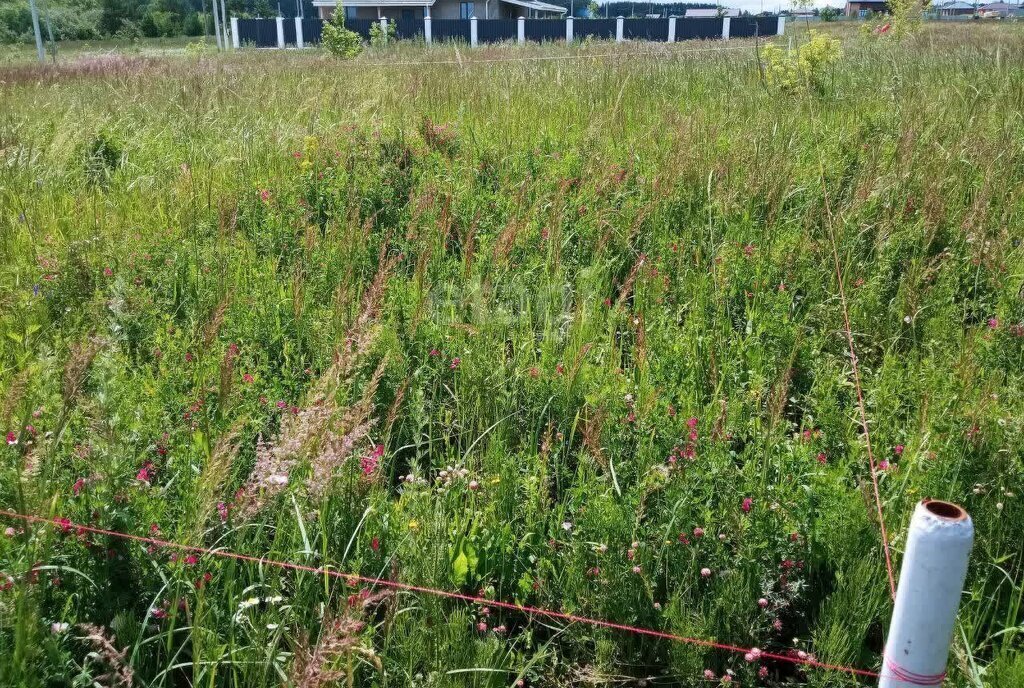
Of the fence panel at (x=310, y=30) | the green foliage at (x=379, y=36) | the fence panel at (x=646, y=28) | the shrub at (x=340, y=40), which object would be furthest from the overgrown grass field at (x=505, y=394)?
the fence panel at (x=310, y=30)

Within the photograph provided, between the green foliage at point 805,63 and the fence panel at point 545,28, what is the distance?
35259 mm

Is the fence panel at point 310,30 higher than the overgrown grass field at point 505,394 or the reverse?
higher

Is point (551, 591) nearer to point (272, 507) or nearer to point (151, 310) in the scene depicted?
point (272, 507)

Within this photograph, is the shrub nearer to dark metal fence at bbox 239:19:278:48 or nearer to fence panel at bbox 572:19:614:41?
fence panel at bbox 572:19:614:41

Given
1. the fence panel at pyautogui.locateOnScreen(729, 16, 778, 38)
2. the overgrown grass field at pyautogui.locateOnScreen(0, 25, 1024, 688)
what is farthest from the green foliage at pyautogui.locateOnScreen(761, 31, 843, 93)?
the fence panel at pyautogui.locateOnScreen(729, 16, 778, 38)

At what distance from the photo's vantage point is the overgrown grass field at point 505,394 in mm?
1709

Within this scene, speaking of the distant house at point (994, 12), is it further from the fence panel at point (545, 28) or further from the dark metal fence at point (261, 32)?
the dark metal fence at point (261, 32)

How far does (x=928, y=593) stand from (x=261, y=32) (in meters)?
49.9

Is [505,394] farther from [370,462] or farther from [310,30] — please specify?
[310,30]

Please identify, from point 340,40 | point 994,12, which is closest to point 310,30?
point 340,40

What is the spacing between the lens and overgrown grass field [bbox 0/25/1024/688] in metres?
1.71

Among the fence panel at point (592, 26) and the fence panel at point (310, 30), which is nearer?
the fence panel at point (592, 26)

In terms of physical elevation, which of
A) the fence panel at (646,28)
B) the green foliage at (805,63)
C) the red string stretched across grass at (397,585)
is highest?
the fence panel at (646,28)

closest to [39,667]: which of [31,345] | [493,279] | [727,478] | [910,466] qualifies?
[727,478]
